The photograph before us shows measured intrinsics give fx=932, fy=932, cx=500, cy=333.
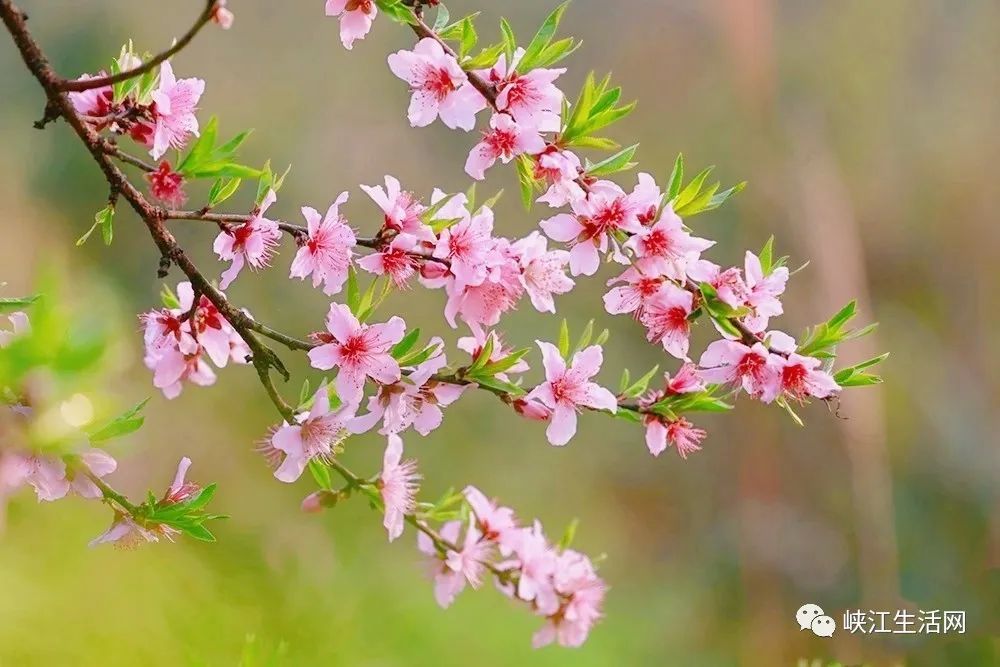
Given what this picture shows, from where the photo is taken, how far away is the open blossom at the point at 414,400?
547mm

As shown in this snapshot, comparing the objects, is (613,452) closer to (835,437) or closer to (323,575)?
(835,437)

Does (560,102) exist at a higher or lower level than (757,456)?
higher

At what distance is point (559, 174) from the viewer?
0.56m

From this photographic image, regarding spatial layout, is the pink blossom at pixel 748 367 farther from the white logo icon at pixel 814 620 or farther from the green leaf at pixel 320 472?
the white logo icon at pixel 814 620

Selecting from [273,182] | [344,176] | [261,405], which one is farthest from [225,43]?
[273,182]

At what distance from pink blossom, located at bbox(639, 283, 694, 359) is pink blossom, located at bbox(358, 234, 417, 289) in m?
0.15

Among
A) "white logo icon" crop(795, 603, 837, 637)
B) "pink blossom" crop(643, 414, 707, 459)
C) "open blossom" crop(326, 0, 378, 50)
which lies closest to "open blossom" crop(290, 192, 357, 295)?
"open blossom" crop(326, 0, 378, 50)

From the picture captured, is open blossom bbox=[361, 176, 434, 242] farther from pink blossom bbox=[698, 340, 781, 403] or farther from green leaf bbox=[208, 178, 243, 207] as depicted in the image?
Answer: pink blossom bbox=[698, 340, 781, 403]

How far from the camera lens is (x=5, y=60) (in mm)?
2160

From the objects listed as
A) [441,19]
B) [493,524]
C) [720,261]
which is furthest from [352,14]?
[720,261]

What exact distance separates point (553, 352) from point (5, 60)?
2.07 metres

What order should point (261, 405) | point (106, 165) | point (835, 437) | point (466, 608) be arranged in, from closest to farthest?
point (106, 165) < point (466, 608) < point (261, 405) < point (835, 437)

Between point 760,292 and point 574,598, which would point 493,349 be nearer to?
point 760,292

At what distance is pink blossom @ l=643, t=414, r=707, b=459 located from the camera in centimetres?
60
